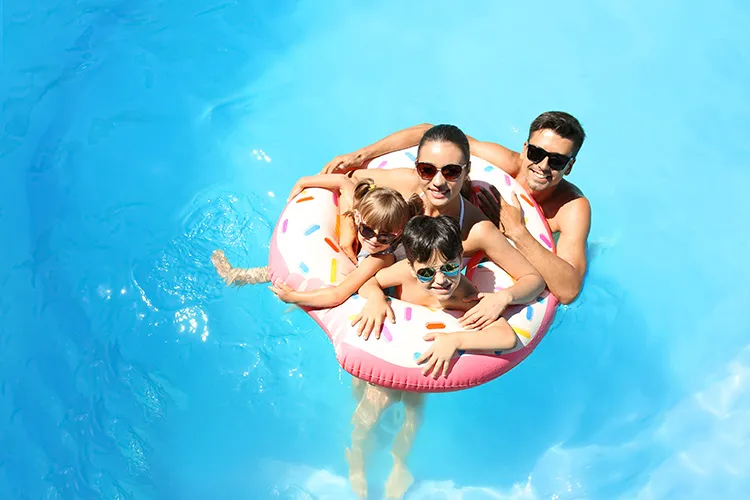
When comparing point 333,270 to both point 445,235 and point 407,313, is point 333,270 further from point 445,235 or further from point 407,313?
point 445,235

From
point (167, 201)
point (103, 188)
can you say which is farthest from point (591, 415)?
point (103, 188)

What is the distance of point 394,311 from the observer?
12.2ft

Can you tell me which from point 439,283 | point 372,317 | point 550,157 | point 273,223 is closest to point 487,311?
point 439,283

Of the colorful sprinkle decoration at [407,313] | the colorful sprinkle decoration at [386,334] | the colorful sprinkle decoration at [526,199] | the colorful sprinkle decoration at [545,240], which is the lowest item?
the colorful sprinkle decoration at [386,334]

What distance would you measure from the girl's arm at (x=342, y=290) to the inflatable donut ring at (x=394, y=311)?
0.15ft

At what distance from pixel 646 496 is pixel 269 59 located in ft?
15.7

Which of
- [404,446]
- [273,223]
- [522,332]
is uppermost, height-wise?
[522,332]

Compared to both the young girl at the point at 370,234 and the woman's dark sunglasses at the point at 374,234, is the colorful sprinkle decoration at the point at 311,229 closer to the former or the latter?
the young girl at the point at 370,234

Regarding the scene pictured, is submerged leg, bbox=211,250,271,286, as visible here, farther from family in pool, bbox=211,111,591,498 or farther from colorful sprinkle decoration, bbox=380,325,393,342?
colorful sprinkle decoration, bbox=380,325,393,342

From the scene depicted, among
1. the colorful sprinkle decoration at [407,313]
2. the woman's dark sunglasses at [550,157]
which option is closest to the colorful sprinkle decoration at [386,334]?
the colorful sprinkle decoration at [407,313]

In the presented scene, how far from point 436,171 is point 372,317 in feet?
2.57

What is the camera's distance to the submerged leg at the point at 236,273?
15.7 ft

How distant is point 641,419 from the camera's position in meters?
5.40

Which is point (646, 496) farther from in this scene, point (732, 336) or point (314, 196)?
point (314, 196)
